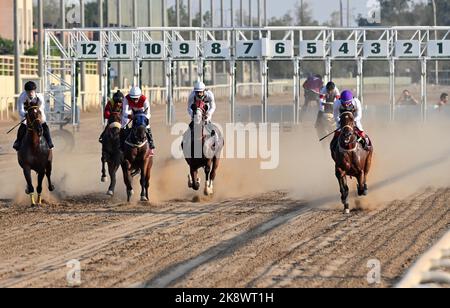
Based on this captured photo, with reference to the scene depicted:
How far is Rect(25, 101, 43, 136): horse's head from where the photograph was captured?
60.3 ft

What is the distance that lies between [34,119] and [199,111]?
2770 millimetres

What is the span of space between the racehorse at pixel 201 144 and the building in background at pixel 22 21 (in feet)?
183

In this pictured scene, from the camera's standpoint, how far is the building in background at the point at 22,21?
80375 mm

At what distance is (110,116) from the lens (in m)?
20.4

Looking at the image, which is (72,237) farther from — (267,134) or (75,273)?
(267,134)

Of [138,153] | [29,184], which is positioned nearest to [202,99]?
[138,153]

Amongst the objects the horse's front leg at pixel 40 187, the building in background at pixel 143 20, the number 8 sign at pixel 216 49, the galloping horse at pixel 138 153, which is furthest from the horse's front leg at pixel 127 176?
the building in background at pixel 143 20

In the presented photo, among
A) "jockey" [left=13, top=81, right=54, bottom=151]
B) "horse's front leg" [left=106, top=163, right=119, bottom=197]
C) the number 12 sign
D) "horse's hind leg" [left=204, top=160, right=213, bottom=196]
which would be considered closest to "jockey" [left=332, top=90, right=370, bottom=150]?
"horse's hind leg" [left=204, top=160, right=213, bottom=196]

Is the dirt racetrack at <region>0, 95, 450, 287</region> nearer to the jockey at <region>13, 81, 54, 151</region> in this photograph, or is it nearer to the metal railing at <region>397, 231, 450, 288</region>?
the metal railing at <region>397, 231, 450, 288</region>

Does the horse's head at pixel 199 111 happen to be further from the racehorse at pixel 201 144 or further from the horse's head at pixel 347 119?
the horse's head at pixel 347 119

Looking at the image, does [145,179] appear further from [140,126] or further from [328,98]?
[328,98]
